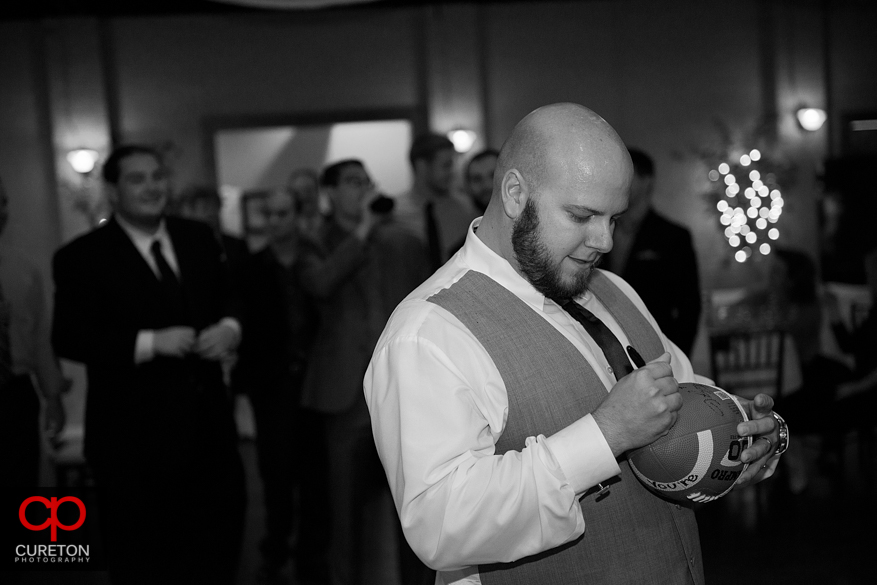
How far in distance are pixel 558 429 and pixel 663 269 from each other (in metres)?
2.20

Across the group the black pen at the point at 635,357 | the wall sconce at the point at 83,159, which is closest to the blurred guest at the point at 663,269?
the black pen at the point at 635,357

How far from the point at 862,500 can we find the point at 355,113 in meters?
5.74

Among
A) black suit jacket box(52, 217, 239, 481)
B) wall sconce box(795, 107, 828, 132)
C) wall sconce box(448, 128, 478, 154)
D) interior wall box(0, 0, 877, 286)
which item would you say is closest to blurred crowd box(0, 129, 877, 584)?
black suit jacket box(52, 217, 239, 481)

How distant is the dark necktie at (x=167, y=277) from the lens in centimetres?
288

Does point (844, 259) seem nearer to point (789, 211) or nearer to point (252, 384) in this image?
point (789, 211)

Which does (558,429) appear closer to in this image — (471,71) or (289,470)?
(289,470)

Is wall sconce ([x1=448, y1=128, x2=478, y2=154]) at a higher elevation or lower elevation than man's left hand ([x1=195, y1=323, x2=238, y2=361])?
higher

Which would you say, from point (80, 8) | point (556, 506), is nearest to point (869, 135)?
point (80, 8)

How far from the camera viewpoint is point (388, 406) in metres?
1.46

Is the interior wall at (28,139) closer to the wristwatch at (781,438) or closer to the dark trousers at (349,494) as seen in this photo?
the dark trousers at (349,494)

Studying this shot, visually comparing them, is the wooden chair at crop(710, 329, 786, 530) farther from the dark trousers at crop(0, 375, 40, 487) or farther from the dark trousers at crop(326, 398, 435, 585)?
the dark trousers at crop(0, 375, 40, 487)

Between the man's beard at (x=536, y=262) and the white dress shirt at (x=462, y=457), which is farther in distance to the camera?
the man's beard at (x=536, y=262)

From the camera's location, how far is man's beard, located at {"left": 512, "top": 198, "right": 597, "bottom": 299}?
1.54 m

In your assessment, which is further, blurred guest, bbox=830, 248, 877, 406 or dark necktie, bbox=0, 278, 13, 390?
blurred guest, bbox=830, 248, 877, 406
